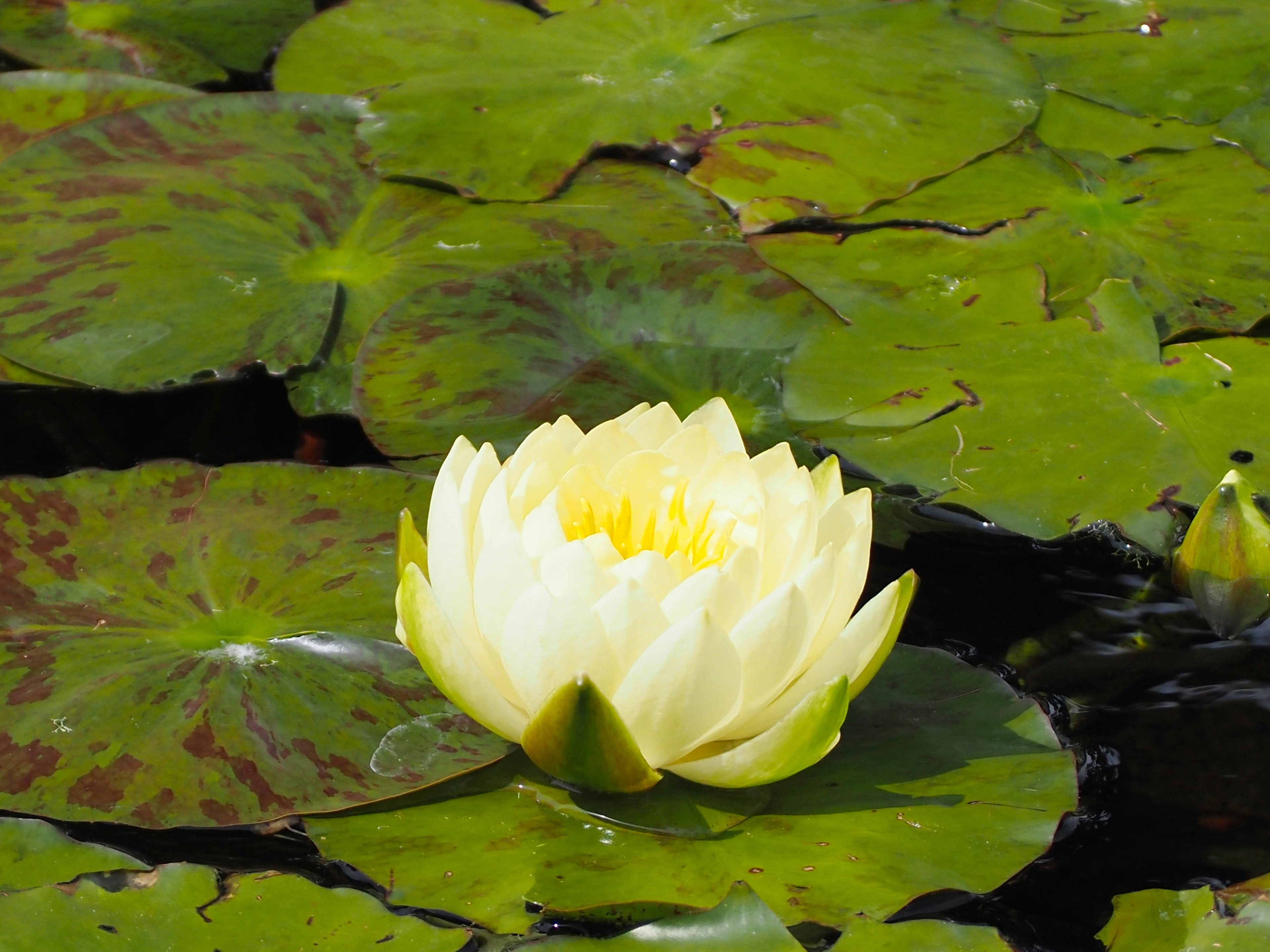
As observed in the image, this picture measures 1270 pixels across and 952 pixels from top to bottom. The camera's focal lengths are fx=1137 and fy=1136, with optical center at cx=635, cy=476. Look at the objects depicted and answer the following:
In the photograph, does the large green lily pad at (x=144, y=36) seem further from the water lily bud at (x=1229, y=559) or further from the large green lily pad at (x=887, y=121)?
the water lily bud at (x=1229, y=559)

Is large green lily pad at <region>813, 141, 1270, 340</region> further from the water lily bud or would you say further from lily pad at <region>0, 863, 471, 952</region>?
lily pad at <region>0, 863, 471, 952</region>

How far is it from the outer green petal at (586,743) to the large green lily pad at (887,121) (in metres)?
1.44

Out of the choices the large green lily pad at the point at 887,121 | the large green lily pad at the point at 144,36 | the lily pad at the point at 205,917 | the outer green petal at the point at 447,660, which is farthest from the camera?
the large green lily pad at the point at 144,36

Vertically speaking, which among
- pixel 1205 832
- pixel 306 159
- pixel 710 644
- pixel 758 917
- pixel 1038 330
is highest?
pixel 306 159

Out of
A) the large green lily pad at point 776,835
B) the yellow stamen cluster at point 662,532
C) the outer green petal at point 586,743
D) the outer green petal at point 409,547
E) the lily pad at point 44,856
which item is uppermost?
the yellow stamen cluster at point 662,532

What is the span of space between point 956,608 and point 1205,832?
46cm

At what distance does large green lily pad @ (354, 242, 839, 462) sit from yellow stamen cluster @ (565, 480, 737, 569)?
58cm

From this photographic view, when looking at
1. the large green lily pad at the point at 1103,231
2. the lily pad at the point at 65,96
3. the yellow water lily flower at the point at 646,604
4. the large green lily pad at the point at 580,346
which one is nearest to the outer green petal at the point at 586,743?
the yellow water lily flower at the point at 646,604

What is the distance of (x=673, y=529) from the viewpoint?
4.25 feet

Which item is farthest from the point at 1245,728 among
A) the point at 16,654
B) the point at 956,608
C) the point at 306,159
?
the point at 306,159

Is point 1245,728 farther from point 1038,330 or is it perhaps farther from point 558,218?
point 558,218

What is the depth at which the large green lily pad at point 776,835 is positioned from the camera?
1192 millimetres

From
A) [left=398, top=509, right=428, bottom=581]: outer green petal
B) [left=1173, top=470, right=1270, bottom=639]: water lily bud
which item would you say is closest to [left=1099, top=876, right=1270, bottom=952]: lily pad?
[left=1173, top=470, right=1270, bottom=639]: water lily bud

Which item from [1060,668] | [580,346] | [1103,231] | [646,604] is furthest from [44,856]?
[1103,231]
